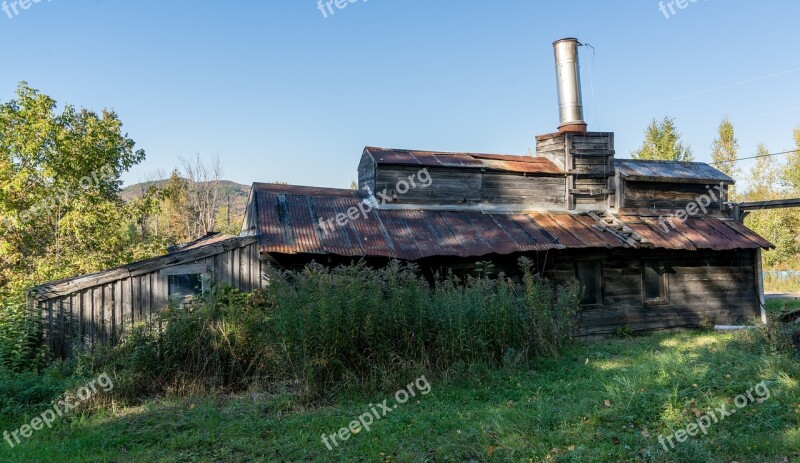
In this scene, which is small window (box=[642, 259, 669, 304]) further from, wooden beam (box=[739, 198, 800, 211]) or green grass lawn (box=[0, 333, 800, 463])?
green grass lawn (box=[0, 333, 800, 463])

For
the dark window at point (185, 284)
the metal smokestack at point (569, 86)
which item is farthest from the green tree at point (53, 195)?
the metal smokestack at point (569, 86)

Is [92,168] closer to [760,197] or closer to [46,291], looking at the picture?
[46,291]

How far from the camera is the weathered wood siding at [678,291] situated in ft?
47.8

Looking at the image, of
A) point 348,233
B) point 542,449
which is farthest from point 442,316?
point 348,233

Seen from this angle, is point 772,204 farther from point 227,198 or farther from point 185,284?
point 227,198

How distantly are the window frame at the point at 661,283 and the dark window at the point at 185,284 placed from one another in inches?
487

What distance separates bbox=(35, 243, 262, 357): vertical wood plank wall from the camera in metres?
9.70

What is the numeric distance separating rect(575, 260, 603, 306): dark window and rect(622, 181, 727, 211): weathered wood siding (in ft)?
10.1

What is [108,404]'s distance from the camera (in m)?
7.77

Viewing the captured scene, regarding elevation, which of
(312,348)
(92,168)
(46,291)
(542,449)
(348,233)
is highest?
(92,168)

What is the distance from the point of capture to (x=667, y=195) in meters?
17.0

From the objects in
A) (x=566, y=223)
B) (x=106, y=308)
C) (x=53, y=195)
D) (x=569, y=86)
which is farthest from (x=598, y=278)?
(x=53, y=195)

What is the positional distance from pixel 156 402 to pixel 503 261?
29.5 feet

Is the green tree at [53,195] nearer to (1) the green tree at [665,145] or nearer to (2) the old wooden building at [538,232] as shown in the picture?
(2) the old wooden building at [538,232]
